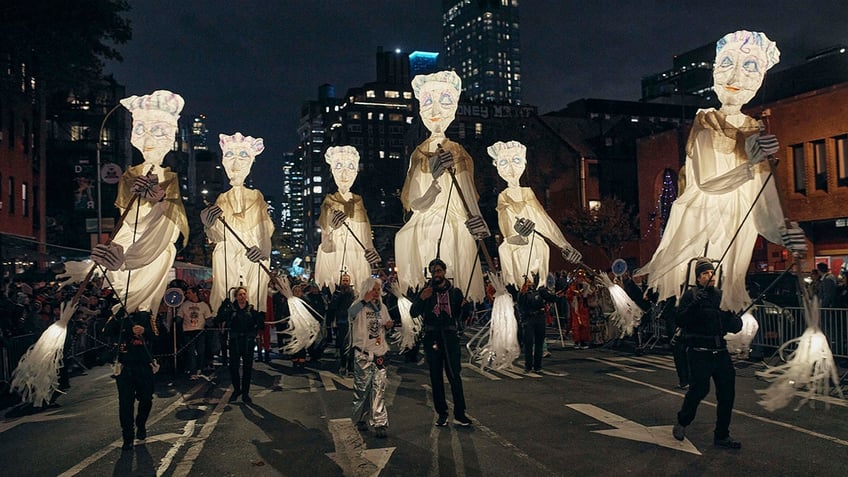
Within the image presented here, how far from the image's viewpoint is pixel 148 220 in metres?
10.2

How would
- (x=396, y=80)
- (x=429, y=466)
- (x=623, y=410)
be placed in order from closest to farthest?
(x=429, y=466) → (x=623, y=410) → (x=396, y=80)

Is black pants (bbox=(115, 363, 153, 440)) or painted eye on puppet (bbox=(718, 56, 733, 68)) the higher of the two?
painted eye on puppet (bbox=(718, 56, 733, 68))

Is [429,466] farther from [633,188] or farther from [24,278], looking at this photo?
[633,188]

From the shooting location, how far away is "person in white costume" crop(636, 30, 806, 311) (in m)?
9.36

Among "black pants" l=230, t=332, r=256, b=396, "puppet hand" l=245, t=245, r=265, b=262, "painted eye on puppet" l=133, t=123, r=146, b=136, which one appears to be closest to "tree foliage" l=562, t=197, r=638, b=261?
"puppet hand" l=245, t=245, r=265, b=262

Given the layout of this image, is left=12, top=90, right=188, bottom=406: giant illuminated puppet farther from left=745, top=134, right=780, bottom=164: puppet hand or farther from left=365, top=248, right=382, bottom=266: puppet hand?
left=745, top=134, right=780, bottom=164: puppet hand

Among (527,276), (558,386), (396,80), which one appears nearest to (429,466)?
(558,386)

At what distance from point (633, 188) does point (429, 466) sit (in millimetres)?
43923

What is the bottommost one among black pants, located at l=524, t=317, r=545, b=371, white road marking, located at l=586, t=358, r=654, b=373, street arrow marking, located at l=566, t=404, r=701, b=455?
white road marking, located at l=586, t=358, r=654, b=373

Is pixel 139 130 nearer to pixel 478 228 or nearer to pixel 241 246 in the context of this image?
pixel 241 246

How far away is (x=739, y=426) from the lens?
26.0 feet

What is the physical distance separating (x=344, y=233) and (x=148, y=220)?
7.50 meters

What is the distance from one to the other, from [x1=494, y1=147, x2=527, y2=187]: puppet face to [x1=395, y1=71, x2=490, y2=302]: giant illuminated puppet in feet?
13.4

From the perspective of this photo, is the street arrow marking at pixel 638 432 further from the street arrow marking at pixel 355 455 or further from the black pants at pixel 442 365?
the street arrow marking at pixel 355 455
